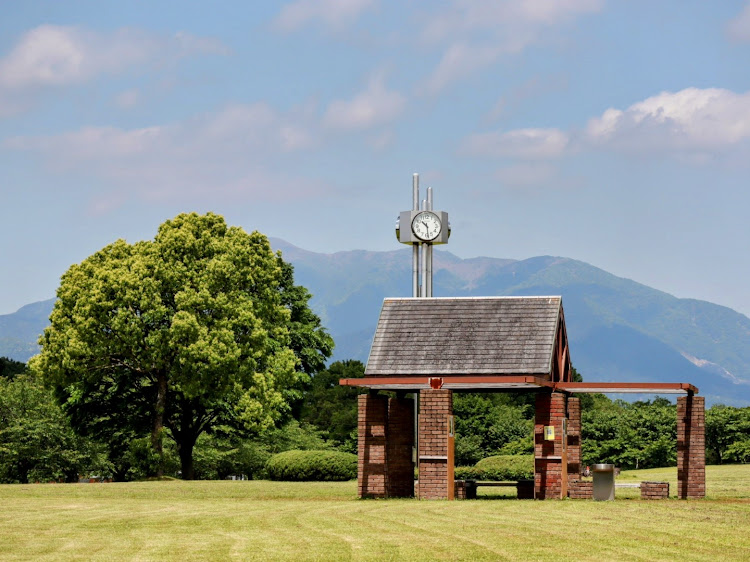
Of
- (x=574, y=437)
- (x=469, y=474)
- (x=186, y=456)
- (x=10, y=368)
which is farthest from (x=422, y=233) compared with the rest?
(x=10, y=368)

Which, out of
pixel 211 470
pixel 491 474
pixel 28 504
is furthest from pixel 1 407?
pixel 28 504

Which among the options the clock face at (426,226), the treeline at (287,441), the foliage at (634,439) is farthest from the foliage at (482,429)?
the clock face at (426,226)

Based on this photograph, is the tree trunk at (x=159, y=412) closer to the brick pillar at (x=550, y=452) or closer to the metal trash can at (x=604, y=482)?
the brick pillar at (x=550, y=452)

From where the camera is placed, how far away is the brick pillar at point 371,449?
30531 mm

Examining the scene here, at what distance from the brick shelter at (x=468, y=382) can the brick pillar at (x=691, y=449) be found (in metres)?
0.02

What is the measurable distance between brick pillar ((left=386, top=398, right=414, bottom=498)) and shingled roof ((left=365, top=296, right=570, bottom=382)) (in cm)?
225

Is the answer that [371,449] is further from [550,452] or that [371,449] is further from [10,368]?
[10,368]

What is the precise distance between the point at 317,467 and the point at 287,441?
660 inches

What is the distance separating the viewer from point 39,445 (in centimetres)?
5703

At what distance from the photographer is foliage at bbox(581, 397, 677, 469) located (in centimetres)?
5512

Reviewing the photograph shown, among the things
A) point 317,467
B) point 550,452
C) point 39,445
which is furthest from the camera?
point 39,445

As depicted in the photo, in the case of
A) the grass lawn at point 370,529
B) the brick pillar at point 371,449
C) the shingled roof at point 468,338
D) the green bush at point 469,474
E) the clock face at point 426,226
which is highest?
the clock face at point 426,226

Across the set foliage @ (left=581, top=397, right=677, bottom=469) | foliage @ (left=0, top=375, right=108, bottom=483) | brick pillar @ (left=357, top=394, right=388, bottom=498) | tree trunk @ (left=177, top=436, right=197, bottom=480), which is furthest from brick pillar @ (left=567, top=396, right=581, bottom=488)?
foliage @ (left=0, top=375, right=108, bottom=483)

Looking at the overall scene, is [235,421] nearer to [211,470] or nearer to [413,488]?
[211,470]
